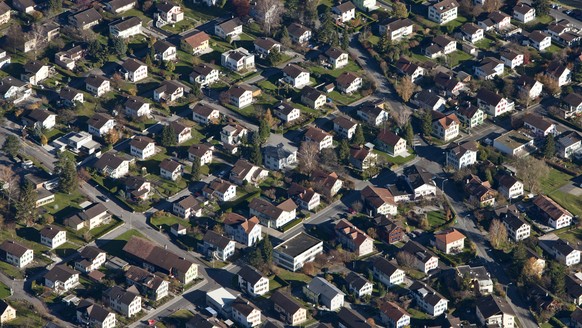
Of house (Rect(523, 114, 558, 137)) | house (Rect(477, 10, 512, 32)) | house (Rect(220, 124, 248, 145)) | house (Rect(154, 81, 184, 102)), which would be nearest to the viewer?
house (Rect(220, 124, 248, 145))

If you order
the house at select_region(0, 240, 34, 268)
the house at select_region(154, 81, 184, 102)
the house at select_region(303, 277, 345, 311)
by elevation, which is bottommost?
the house at select_region(303, 277, 345, 311)

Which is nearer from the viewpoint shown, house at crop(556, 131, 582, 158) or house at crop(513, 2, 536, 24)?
house at crop(556, 131, 582, 158)

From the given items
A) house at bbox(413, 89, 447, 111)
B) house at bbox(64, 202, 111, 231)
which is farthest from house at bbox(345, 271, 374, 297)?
house at bbox(413, 89, 447, 111)

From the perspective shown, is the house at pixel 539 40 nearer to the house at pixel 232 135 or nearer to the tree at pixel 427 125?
the tree at pixel 427 125

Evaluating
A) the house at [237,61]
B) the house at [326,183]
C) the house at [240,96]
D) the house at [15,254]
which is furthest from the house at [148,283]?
the house at [237,61]

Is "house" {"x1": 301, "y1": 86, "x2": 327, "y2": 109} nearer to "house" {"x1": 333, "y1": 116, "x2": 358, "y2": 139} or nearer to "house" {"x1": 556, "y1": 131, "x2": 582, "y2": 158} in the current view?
"house" {"x1": 333, "y1": 116, "x2": 358, "y2": 139}

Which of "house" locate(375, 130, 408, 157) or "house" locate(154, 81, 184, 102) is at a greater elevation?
"house" locate(154, 81, 184, 102)

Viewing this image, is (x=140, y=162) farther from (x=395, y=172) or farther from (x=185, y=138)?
(x=395, y=172)
